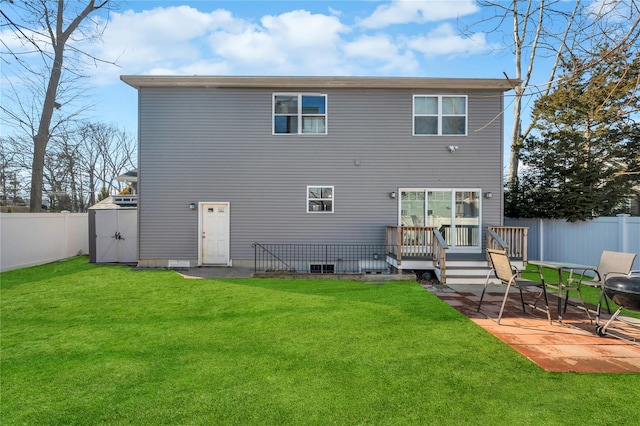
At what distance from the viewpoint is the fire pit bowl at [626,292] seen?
4000mm

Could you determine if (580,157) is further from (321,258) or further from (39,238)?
(39,238)

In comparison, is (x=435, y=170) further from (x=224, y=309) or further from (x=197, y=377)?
(x=197, y=377)

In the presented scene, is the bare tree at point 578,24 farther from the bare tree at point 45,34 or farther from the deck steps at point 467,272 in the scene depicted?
the bare tree at point 45,34

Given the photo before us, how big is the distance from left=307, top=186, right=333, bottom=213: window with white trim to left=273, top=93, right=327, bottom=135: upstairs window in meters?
1.77

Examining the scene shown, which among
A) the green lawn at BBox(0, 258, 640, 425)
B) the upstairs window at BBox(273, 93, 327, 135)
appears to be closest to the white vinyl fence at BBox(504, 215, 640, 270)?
the green lawn at BBox(0, 258, 640, 425)

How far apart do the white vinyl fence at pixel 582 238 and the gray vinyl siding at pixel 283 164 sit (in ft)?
8.33

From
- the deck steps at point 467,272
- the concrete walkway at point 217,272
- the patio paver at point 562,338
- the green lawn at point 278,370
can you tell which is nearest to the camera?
the green lawn at point 278,370

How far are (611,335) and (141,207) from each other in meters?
11.5

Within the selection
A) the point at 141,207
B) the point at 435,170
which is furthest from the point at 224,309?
the point at 435,170

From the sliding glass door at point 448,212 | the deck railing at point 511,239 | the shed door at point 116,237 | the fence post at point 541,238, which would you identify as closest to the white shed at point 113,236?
the shed door at point 116,237

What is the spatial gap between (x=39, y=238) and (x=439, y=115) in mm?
13750

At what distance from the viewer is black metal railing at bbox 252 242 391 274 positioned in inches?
402

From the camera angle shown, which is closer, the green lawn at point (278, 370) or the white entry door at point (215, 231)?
the green lawn at point (278, 370)

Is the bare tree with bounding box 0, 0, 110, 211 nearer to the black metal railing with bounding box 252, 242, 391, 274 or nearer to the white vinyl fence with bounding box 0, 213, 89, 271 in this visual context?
the white vinyl fence with bounding box 0, 213, 89, 271
